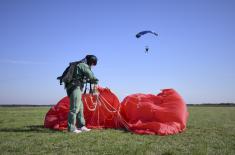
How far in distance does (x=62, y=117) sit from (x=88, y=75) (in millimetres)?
2389

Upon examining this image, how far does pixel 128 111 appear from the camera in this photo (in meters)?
10.5

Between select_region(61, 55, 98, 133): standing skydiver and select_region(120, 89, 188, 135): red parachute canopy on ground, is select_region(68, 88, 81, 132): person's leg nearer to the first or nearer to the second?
select_region(61, 55, 98, 133): standing skydiver

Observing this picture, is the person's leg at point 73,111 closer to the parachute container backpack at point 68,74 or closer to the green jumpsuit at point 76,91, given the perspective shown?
the green jumpsuit at point 76,91

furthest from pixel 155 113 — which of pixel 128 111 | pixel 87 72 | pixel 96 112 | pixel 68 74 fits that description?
pixel 68 74

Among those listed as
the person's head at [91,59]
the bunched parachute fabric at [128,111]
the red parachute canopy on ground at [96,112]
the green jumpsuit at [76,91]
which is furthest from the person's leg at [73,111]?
the red parachute canopy on ground at [96,112]

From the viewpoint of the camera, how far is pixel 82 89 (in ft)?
30.1

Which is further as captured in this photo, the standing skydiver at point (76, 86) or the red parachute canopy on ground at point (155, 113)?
the red parachute canopy on ground at point (155, 113)

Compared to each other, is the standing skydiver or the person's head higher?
the person's head

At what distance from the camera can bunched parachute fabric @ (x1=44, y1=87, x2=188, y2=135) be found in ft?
31.0

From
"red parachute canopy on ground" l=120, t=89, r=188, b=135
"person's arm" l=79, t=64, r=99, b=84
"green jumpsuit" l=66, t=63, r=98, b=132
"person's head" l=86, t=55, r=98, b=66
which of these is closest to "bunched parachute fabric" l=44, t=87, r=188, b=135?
"red parachute canopy on ground" l=120, t=89, r=188, b=135

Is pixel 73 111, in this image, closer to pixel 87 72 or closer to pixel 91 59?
pixel 87 72

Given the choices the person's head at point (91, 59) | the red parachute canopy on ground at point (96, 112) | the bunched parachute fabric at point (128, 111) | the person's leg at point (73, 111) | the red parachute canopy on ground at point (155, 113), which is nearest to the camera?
the person's leg at point (73, 111)

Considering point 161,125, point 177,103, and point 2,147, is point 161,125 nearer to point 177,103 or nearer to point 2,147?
point 177,103

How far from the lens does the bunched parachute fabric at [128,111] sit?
9.45 meters
